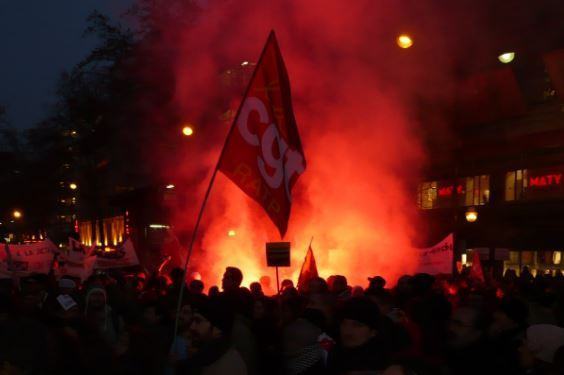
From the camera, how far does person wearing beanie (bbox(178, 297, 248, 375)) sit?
10.1ft

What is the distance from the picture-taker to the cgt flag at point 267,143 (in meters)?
4.41

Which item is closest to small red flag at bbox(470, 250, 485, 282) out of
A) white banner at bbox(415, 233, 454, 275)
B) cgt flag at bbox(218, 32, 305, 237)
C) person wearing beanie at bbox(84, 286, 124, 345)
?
white banner at bbox(415, 233, 454, 275)

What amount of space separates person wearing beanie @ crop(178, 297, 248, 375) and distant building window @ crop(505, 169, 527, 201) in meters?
13.5

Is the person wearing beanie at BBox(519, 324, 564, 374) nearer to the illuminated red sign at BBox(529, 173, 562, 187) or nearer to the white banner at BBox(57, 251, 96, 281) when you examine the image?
the white banner at BBox(57, 251, 96, 281)

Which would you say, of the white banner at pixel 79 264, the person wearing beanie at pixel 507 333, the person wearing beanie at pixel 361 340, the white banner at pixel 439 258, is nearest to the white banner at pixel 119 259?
the white banner at pixel 79 264

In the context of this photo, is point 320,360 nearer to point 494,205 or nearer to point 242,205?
point 242,205

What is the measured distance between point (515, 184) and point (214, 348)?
14271mm

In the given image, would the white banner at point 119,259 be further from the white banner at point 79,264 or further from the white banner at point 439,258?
the white banner at point 439,258

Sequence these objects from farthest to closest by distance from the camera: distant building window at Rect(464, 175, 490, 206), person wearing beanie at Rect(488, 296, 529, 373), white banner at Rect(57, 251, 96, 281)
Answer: distant building window at Rect(464, 175, 490, 206)
white banner at Rect(57, 251, 96, 281)
person wearing beanie at Rect(488, 296, 529, 373)

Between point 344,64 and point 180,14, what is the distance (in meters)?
11.4

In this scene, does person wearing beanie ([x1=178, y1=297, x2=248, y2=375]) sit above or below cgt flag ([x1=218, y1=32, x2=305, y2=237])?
below

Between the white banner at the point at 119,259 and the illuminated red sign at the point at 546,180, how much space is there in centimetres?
909

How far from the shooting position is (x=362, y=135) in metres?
13.4

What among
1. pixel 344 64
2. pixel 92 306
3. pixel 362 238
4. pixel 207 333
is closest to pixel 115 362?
pixel 207 333
